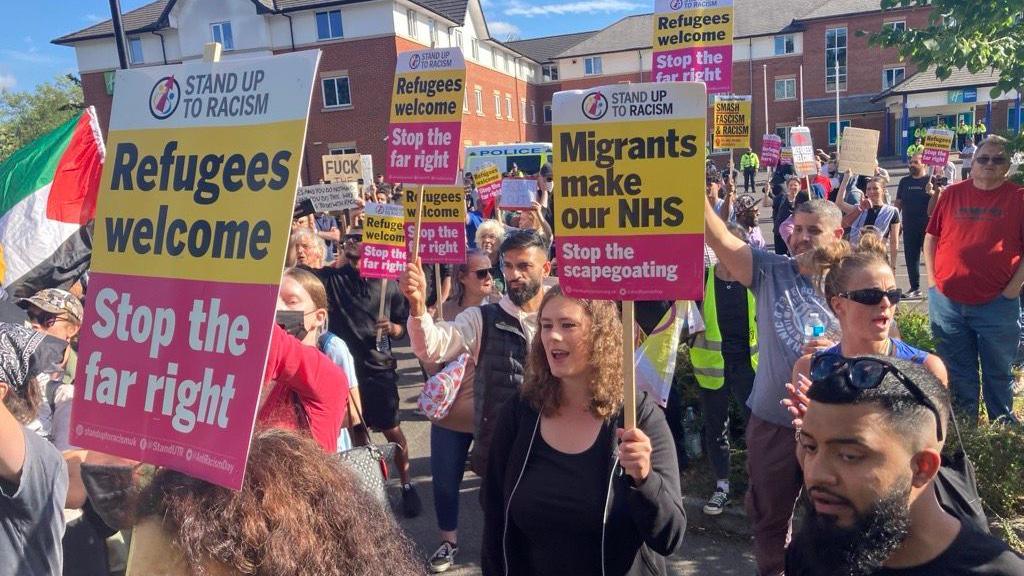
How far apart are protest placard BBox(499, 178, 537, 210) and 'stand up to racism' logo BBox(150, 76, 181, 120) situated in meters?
7.13

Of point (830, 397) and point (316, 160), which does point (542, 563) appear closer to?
point (830, 397)

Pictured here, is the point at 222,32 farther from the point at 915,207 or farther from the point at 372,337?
the point at 372,337

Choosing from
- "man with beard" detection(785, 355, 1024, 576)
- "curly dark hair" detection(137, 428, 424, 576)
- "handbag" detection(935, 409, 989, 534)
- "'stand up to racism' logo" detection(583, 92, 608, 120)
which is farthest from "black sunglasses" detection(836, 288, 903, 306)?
"curly dark hair" detection(137, 428, 424, 576)

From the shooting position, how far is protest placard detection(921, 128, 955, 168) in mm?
10547

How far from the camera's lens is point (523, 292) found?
3.96m

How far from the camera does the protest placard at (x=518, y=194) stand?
9125 mm

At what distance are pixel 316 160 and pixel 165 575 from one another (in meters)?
37.7

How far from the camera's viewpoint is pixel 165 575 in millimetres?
1468

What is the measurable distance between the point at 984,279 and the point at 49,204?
622 centimetres

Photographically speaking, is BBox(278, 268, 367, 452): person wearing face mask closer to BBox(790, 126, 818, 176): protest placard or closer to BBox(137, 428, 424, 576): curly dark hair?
BBox(137, 428, 424, 576): curly dark hair

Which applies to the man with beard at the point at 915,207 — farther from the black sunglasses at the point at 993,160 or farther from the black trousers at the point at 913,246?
the black sunglasses at the point at 993,160

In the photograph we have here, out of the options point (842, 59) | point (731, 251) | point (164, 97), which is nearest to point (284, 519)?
point (164, 97)

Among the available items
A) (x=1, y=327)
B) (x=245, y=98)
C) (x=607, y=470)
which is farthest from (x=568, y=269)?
(x=1, y=327)

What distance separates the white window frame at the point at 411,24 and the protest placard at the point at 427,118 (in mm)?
34253
